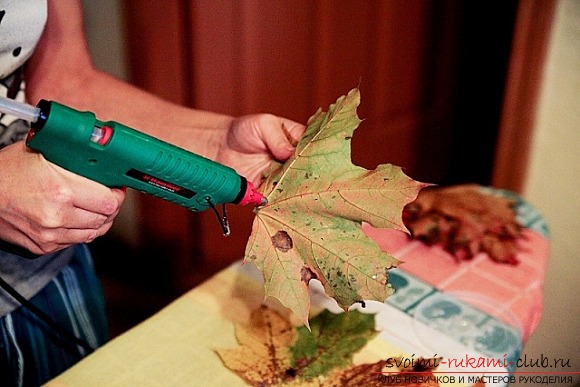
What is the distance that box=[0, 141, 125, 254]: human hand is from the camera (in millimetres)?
577

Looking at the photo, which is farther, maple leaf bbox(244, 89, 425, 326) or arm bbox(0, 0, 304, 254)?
arm bbox(0, 0, 304, 254)

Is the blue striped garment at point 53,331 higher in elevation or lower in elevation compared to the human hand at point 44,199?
lower

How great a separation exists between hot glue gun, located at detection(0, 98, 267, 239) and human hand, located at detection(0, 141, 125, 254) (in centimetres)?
1

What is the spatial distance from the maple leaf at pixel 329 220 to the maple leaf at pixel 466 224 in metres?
0.37

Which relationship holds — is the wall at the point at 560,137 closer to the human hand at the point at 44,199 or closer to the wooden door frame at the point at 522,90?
the wooden door frame at the point at 522,90

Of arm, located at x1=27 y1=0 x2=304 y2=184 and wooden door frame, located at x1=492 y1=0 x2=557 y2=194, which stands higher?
arm, located at x1=27 y1=0 x2=304 y2=184

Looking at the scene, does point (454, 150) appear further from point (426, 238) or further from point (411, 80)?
point (426, 238)

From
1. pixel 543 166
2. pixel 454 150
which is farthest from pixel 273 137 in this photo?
pixel 454 150

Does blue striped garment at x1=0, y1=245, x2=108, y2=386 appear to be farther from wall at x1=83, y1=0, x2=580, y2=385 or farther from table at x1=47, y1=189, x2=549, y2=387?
wall at x1=83, y1=0, x2=580, y2=385

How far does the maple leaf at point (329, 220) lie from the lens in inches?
25.6

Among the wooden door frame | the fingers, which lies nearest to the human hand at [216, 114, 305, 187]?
the fingers

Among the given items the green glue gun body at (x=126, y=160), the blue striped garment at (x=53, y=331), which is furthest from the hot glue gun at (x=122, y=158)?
the blue striped garment at (x=53, y=331)

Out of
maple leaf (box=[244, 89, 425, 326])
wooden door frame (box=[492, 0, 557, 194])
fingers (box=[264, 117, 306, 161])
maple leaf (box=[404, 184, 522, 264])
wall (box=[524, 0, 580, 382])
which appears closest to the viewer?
maple leaf (box=[244, 89, 425, 326])

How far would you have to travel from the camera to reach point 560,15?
162 centimetres
